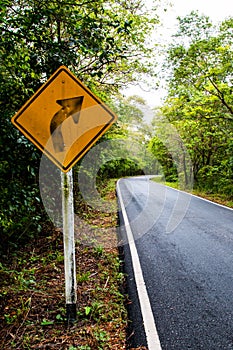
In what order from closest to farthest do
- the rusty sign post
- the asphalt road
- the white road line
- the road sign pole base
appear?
the rusty sign post < the white road line < the asphalt road < the road sign pole base

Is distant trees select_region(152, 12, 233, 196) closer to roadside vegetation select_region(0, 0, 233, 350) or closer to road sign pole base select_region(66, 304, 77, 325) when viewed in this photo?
roadside vegetation select_region(0, 0, 233, 350)

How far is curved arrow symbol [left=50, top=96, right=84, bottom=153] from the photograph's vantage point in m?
2.83

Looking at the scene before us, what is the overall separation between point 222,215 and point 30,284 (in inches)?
313

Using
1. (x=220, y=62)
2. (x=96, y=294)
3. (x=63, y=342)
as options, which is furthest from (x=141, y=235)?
(x=220, y=62)

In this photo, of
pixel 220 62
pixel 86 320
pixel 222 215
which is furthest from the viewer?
pixel 220 62

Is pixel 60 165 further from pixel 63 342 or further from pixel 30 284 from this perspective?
pixel 30 284

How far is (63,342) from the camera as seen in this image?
9.50ft

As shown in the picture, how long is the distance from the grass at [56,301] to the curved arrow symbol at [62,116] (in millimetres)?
1935

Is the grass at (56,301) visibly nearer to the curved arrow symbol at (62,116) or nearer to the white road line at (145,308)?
the white road line at (145,308)

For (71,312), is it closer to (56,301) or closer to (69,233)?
(56,301)

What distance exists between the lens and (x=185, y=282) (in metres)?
4.38

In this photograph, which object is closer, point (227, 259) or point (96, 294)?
point (96, 294)

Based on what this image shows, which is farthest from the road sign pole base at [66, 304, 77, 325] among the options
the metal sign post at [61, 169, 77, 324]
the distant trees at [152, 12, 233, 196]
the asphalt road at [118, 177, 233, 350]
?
the distant trees at [152, 12, 233, 196]

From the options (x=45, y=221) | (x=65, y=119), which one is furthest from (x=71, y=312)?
(x=45, y=221)
